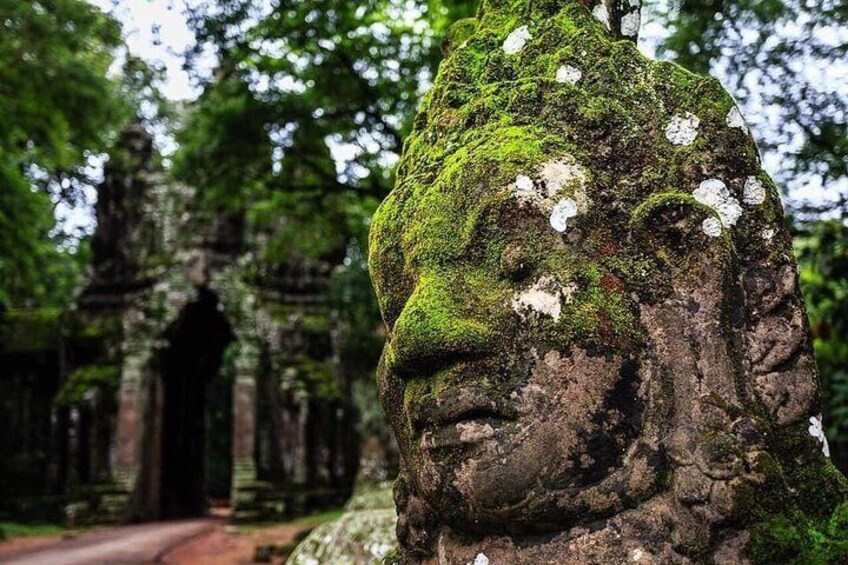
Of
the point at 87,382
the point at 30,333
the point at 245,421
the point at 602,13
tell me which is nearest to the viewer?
the point at 602,13

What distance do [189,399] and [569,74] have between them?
1687 cm

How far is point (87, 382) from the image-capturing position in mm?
14406

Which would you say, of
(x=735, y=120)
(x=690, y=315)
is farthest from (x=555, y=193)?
(x=735, y=120)

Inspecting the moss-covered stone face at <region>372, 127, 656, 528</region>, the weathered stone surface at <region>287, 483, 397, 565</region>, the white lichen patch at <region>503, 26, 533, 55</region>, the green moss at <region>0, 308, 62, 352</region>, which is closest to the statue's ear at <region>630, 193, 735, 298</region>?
the moss-covered stone face at <region>372, 127, 656, 528</region>

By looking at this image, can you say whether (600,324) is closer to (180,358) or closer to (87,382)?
(87,382)

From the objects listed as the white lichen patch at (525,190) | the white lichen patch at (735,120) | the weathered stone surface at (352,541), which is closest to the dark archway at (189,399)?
the weathered stone surface at (352,541)

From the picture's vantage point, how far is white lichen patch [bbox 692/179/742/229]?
2109mm

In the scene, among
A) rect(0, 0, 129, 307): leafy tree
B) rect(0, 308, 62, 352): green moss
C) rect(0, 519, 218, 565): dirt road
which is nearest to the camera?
rect(0, 0, 129, 307): leafy tree

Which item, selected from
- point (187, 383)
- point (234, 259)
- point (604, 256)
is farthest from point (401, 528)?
point (187, 383)

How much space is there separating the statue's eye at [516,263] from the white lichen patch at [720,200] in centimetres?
49

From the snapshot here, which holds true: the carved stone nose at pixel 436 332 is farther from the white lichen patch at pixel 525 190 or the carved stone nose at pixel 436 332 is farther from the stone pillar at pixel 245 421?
the stone pillar at pixel 245 421

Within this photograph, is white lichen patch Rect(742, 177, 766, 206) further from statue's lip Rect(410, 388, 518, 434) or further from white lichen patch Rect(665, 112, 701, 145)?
statue's lip Rect(410, 388, 518, 434)

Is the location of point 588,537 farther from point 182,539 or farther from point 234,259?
point 234,259

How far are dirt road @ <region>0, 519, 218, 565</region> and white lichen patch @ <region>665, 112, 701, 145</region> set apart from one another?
876 centimetres
